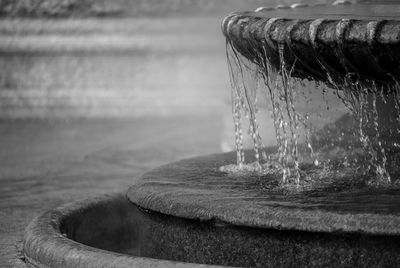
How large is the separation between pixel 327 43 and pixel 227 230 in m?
0.49

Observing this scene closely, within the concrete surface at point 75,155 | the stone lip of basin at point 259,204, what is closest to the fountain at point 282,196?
the stone lip of basin at point 259,204

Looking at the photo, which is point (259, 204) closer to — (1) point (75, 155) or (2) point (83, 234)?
(2) point (83, 234)

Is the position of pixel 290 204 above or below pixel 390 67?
below

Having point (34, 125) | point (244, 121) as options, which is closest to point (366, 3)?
point (244, 121)

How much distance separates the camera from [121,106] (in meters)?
6.77

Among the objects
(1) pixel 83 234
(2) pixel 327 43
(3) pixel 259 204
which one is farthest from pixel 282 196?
(1) pixel 83 234

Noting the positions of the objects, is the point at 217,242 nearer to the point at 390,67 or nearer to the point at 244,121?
the point at 390,67

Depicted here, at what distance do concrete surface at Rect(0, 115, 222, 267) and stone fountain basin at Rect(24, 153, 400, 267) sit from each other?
219 mm

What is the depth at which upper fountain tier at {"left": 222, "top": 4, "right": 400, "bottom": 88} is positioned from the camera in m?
2.25

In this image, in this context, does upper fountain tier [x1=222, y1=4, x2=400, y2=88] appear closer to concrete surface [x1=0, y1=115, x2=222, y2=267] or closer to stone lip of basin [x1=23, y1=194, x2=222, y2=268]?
stone lip of basin [x1=23, y1=194, x2=222, y2=268]

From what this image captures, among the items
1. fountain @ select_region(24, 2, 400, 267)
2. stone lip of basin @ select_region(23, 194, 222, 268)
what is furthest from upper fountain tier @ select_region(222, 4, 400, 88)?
stone lip of basin @ select_region(23, 194, 222, 268)

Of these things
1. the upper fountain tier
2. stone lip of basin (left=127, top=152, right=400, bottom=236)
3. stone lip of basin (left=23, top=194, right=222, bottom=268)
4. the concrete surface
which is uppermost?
the upper fountain tier

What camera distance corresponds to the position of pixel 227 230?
2244 millimetres

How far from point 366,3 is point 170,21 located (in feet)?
13.9
